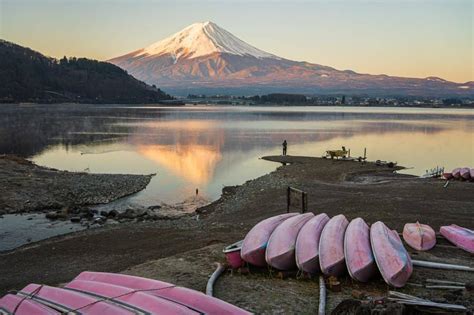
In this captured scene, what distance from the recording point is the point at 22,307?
20.8 feet

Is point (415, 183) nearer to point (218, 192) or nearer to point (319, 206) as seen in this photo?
point (319, 206)

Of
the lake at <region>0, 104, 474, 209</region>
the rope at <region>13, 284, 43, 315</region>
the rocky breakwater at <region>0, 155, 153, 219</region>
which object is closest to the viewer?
the rope at <region>13, 284, 43, 315</region>

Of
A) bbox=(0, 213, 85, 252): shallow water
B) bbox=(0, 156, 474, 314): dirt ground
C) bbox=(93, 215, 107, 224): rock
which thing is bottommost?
bbox=(0, 213, 85, 252): shallow water

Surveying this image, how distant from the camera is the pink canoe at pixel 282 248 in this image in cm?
828

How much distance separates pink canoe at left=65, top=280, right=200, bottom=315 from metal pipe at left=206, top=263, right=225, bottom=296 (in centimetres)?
144

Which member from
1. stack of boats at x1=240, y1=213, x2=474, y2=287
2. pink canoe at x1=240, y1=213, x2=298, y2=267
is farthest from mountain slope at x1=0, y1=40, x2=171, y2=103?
stack of boats at x1=240, y1=213, x2=474, y2=287

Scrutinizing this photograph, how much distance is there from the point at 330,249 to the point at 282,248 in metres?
0.82

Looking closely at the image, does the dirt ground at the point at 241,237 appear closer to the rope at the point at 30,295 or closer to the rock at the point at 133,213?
the rock at the point at 133,213

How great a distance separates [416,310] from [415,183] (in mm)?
14784

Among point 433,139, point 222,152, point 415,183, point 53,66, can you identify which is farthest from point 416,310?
point 53,66

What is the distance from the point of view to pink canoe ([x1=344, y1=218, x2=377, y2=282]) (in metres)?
7.70

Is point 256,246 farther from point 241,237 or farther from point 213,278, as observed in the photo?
point 241,237

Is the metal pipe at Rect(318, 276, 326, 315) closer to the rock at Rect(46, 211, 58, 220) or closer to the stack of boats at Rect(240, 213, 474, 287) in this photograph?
the stack of boats at Rect(240, 213, 474, 287)

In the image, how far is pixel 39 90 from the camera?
14750 cm
